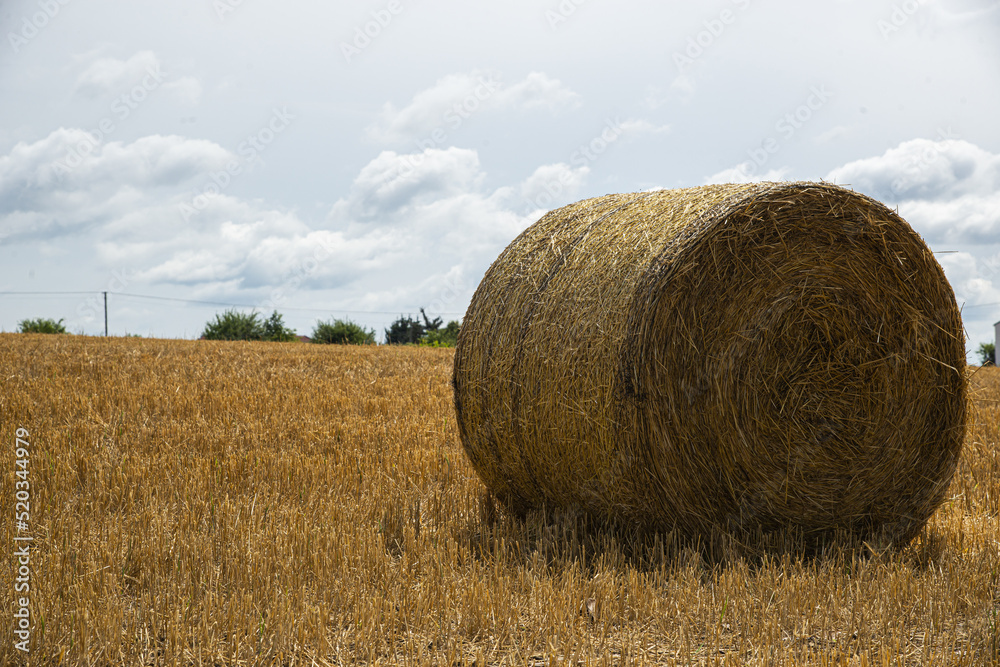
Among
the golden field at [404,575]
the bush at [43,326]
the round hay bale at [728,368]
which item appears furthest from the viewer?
the bush at [43,326]

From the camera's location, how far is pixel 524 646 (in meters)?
3.14

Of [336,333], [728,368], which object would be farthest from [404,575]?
[336,333]

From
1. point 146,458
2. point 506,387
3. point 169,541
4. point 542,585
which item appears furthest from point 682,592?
point 146,458

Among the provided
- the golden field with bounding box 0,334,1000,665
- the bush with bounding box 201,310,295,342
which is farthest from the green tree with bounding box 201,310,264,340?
the golden field with bounding box 0,334,1000,665

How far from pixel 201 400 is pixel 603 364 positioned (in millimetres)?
6279

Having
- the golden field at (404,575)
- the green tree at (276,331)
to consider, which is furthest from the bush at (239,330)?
the golden field at (404,575)

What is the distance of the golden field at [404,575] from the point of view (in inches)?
124

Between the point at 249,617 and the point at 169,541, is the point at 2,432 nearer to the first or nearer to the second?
the point at 169,541

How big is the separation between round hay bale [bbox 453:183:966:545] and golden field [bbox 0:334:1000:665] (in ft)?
1.09

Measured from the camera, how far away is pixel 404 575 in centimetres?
386

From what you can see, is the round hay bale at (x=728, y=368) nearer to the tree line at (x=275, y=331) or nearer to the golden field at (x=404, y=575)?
the golden field at (x=404, y=575)

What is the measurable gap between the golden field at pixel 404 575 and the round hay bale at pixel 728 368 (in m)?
0.33

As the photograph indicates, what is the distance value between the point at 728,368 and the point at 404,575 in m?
2.22

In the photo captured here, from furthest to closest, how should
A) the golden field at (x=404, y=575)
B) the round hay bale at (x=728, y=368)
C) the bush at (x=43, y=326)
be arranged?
the bush at (x=43, y=326)
the round hay bale at (x=728, y=368)
the golden field at (x=404, y=575)
